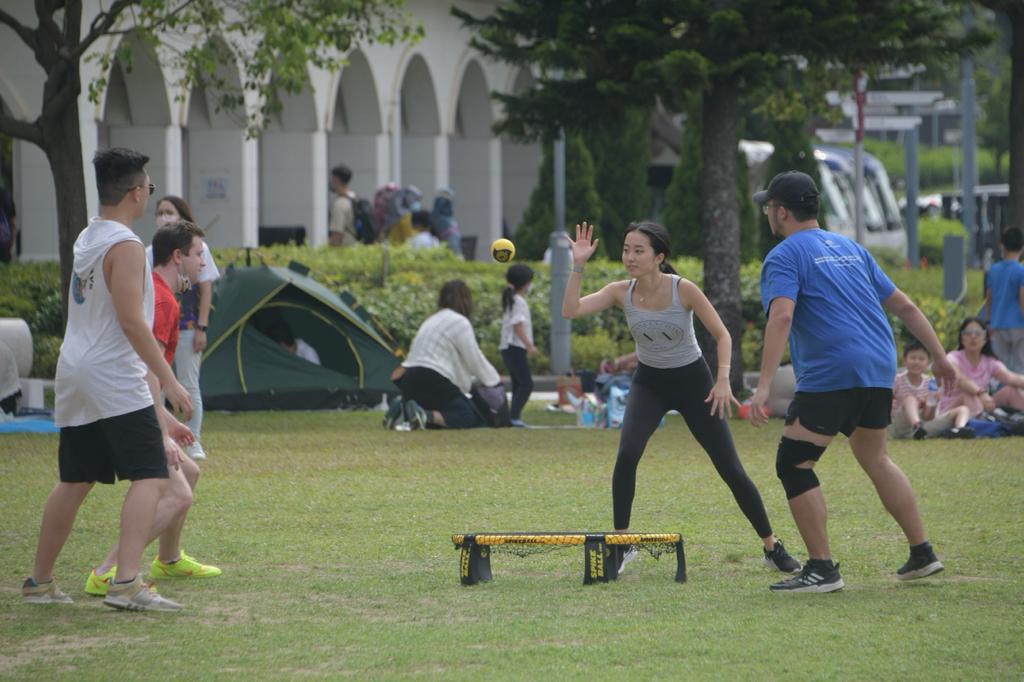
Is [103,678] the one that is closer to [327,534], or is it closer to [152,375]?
[152,375]

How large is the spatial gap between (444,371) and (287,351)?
8.90 feet

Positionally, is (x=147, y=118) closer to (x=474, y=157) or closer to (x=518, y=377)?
(x=474, y=157)

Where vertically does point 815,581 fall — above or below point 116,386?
Result: below

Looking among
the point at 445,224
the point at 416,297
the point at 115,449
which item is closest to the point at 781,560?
the point at 115,449

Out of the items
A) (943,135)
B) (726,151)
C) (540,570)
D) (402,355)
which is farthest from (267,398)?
(943,135)

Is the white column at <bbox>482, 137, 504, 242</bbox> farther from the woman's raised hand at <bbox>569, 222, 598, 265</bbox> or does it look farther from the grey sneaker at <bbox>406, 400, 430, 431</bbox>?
the woman's raised hand at <bbox>569, 222, 598, 265</bbox>

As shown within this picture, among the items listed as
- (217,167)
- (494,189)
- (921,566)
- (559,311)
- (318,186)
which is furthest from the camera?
(494,189)

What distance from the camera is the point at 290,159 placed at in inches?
1208

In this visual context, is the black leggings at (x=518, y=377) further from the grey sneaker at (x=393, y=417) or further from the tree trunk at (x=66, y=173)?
the tree trunk at (x=66, y=173)

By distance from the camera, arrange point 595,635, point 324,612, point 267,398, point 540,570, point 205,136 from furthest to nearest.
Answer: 1. point 205,136
2. point 267,398
3. point 540,570
4. point 324,612
5. point 595,635

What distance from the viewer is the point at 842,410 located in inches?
307

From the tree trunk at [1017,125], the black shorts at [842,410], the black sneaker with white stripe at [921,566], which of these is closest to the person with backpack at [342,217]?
the tree trunk at [1017,125]

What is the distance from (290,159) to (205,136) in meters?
2.18

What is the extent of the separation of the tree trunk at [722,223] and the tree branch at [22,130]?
6.48m
